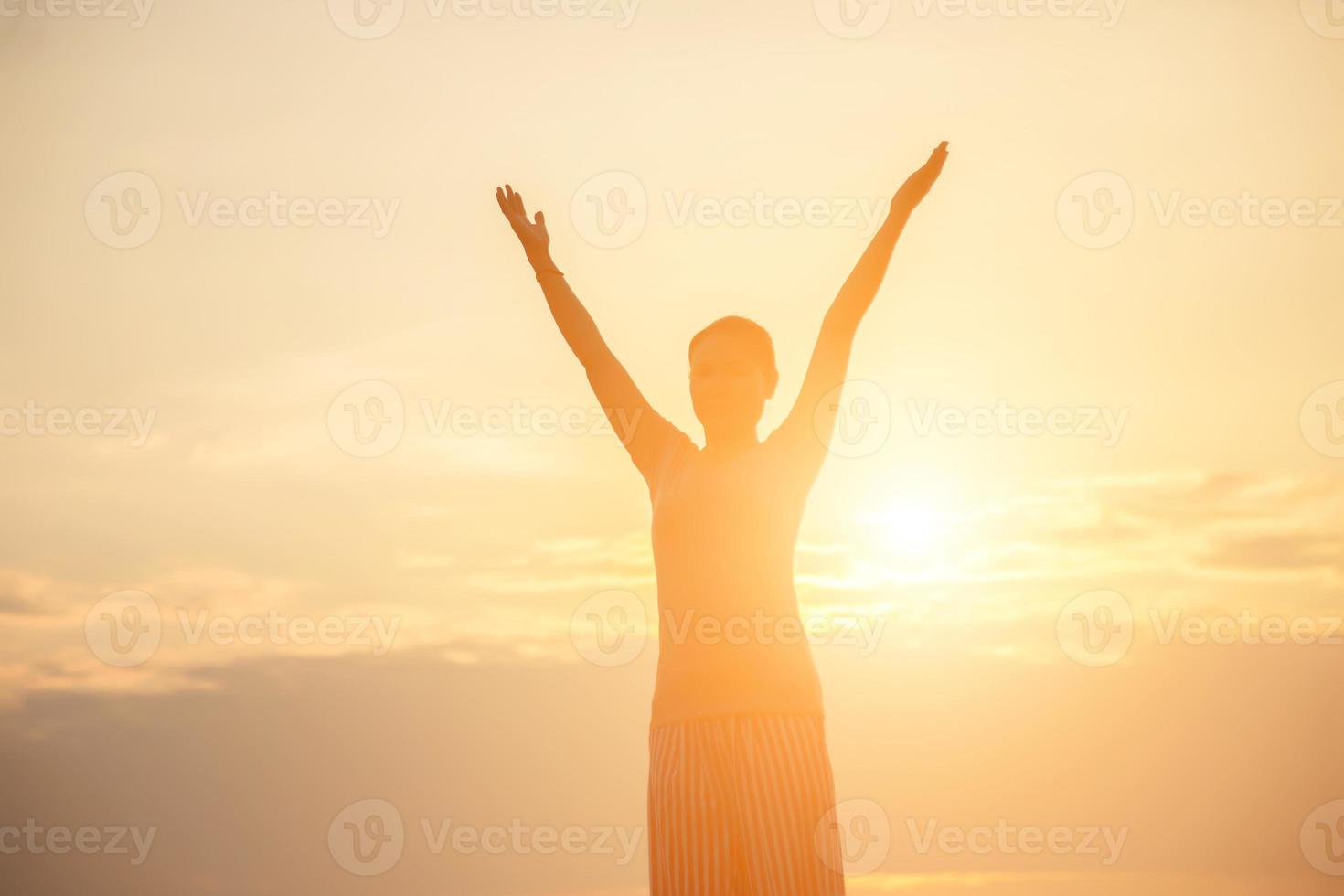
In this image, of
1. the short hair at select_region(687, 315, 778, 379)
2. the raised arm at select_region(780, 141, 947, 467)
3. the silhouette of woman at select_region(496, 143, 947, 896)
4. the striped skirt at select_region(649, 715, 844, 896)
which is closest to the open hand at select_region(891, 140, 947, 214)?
the raised arm at select_region(780, 141, 947, 467)

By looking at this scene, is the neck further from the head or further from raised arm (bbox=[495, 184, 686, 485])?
raised arm (bbox=[495, 184, 686, 485])

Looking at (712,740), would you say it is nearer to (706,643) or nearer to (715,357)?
(706,643)

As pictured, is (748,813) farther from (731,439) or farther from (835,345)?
(835,345)

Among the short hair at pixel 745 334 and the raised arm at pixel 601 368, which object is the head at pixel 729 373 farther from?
the raised arm at pixel 601 368

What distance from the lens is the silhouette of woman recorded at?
3979 millimetres

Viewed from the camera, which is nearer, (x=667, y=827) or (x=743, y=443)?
(x=667, y=827)

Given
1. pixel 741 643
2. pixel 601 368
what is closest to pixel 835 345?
pixel 601 368

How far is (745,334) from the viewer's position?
4406 millimetres

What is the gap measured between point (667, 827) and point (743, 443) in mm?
1396

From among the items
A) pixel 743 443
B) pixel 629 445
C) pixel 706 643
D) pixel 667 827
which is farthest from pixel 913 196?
pixel 667 827

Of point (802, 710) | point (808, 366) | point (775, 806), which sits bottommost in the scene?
point (775, 806)

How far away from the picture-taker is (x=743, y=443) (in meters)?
4.40

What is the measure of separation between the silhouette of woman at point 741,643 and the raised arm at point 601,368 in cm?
12

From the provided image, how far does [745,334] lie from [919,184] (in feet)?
3.17
